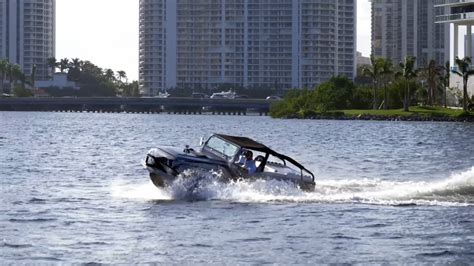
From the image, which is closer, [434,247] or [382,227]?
[434,247]

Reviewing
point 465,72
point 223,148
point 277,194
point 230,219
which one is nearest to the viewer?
point 230,219

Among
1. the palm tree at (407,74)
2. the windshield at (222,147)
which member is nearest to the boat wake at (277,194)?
the windshield at (222,147)

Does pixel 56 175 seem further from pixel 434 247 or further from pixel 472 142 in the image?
pixel 472 142

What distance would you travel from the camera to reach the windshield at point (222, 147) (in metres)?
45.9

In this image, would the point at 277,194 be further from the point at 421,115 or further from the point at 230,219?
the point at 421,115

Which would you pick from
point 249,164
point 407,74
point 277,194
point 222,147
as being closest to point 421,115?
point 407,74

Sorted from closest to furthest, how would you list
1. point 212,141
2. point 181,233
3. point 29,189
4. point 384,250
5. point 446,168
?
point 384,250, point 181,233, point 212,141, point 29,189, point 446,168

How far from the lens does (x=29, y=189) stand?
5112 centimetres

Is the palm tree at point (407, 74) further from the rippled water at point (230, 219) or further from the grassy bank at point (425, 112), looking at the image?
the rippled water at point (230, 219)

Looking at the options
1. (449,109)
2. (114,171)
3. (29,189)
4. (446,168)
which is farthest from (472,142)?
(449,109)

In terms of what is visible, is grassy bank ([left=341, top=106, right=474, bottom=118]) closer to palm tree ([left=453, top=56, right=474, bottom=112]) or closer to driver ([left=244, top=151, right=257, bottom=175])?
palm tree ([left=453, top=56, right=474, bottom=112])

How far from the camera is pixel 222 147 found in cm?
4675

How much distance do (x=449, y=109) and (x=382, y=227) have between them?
6241 inches

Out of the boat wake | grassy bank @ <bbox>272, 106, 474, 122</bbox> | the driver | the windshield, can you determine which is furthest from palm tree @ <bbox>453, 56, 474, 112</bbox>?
the driver
